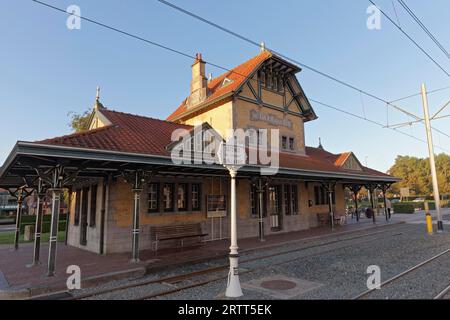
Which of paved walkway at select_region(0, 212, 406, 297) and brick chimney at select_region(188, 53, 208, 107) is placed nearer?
paved walkway at select_region(0, 212, 406, 297)

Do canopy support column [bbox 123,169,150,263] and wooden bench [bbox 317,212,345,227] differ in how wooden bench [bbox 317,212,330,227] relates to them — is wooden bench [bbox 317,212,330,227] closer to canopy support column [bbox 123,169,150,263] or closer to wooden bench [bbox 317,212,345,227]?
wooden bench [bbox 317,212,345,227]

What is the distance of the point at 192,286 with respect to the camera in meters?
6.63

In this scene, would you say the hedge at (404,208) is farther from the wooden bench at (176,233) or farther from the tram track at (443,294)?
the tram track at (443,294)

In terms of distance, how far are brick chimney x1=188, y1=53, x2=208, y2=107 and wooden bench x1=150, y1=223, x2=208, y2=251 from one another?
840 cm

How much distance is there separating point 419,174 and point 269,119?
185ft

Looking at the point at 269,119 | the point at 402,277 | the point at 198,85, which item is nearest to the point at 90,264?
the point at 402,277

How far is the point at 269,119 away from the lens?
55.8 feet

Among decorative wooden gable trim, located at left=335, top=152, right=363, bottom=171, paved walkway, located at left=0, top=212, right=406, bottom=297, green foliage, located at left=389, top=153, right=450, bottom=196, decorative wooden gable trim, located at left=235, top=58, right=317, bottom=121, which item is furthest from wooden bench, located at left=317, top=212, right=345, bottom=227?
green foliage, located at left=389, top=153, right=450, bottom=196

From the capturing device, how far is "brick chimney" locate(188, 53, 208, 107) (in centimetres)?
1752

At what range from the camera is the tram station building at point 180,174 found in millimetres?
8125
